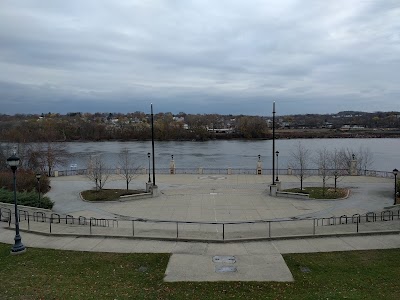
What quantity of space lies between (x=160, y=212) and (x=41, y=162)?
3528 centimetres

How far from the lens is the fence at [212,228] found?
15258 millimetres

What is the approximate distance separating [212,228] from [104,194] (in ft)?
40.9

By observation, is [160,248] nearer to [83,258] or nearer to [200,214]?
[83,258]

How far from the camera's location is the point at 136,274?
36.3 ft

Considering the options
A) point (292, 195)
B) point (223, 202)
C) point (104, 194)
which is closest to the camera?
point (223, 202)

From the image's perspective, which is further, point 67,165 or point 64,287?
point 67,165

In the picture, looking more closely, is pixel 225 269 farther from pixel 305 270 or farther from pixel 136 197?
pixel 136 197

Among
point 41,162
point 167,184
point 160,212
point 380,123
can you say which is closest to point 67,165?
point 41,162

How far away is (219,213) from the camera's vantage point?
21.4m

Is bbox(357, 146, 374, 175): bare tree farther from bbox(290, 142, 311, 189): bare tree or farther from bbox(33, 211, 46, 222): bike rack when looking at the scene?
bbox(33, 211, 46, 222): bike rack

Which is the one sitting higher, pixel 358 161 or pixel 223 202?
pixel 223 202

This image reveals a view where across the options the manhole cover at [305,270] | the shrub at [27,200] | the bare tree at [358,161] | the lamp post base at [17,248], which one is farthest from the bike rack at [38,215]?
the bare tree at [358,161]

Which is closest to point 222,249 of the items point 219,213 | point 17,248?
point 17,248

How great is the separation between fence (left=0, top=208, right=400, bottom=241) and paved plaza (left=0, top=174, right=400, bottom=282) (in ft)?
1.74
